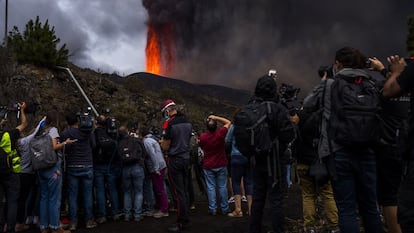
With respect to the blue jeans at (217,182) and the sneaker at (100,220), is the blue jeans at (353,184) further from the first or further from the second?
the sneaker at (100,220)

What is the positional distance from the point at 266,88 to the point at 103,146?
3.89 meters

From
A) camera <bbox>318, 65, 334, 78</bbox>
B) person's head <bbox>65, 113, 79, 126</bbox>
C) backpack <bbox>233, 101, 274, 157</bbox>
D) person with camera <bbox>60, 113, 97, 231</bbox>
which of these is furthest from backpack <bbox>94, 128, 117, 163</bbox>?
camera <bbox>318, 65, 334, 78</bbox>

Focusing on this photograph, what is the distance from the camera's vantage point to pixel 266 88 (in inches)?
216

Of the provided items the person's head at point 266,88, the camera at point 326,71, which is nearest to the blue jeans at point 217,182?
the person's head at point 266,88

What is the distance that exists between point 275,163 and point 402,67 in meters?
2.12

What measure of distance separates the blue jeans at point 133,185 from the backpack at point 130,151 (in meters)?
0.19

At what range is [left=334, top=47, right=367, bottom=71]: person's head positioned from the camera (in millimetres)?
4488

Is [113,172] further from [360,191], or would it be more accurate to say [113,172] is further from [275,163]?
[360,191]

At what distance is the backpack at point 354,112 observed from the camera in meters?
4.12

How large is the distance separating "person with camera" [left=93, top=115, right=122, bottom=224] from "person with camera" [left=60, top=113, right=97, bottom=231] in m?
0.43

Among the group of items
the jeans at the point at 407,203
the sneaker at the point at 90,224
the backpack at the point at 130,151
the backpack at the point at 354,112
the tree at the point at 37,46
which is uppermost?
the tree at the point at 37,46

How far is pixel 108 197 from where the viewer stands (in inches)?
358

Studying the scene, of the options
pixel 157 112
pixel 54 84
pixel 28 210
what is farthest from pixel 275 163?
pixel 157 112

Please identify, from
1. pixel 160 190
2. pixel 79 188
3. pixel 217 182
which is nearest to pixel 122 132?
pixel 79 188
